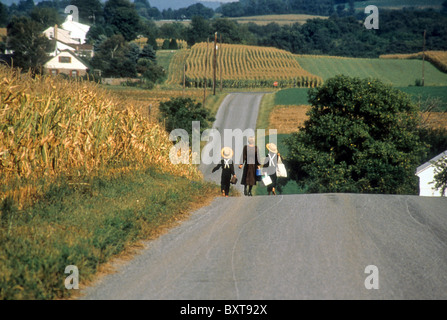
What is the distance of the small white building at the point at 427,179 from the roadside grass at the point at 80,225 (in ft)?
111

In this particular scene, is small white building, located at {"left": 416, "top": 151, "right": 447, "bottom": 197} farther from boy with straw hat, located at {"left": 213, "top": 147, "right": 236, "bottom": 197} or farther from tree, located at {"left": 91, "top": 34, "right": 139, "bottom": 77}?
tree, located at {"left": 91, "top": 34, "right": 139, "bottom": 77}

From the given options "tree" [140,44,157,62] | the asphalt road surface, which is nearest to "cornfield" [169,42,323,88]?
"tree" [140,44,157,62]

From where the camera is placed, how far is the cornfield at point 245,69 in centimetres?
10225

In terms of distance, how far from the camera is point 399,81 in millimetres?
109812

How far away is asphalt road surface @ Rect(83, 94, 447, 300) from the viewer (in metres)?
6.40

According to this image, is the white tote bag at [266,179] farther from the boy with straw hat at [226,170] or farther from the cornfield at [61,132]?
the cornfield at [61,132]

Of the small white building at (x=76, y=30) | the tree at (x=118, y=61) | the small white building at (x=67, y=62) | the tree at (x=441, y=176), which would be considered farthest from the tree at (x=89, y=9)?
the tree at (x=441, y=176)

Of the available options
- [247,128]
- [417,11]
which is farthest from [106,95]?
[417,11]

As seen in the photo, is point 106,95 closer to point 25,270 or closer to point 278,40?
point 25,270

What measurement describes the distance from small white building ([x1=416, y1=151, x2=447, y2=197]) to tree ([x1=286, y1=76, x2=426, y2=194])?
4.30 m

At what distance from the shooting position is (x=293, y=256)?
7750 mm

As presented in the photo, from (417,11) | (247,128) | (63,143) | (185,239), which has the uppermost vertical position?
(417,11)

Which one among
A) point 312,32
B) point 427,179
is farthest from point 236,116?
point 312,32

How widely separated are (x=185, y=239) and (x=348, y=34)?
166790mm
